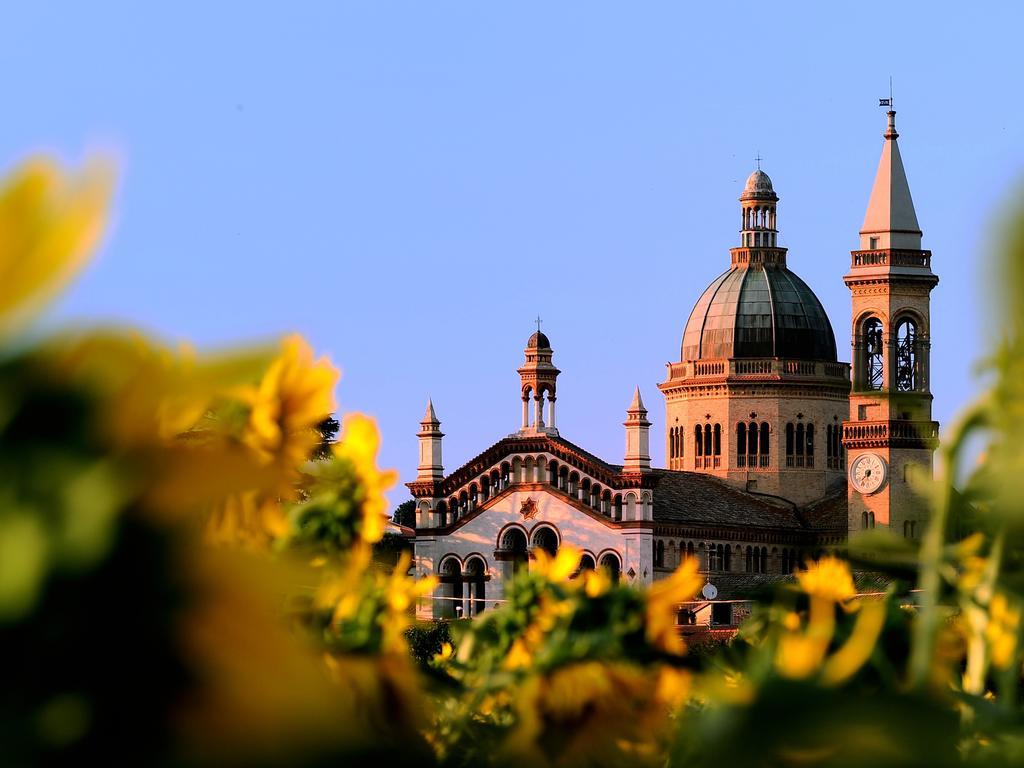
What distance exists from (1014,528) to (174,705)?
893 millimetres

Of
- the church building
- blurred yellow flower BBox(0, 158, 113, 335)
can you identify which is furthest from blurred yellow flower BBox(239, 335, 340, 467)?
the church building

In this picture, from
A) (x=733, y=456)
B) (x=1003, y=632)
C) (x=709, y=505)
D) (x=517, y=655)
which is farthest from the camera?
(x=733, y=456)

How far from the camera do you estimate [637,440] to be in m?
69.8

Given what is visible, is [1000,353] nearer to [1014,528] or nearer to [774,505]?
[1014,528]

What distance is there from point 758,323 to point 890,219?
11.4 metres

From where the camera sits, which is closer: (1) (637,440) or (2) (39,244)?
(2) (39,244)

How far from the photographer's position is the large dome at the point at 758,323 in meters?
79.0

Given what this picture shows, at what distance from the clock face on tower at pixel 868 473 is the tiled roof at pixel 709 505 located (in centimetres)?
442

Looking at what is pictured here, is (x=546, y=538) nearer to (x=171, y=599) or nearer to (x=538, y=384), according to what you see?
(x=538, y=384)

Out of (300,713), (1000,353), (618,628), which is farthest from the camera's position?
(618,628)

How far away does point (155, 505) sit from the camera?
36.8 inches

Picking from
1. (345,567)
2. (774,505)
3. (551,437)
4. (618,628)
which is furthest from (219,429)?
(774,505)

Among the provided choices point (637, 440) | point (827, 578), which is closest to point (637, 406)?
point (637, 440)

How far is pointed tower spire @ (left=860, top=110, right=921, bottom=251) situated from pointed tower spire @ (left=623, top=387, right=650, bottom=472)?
9.79 meters
